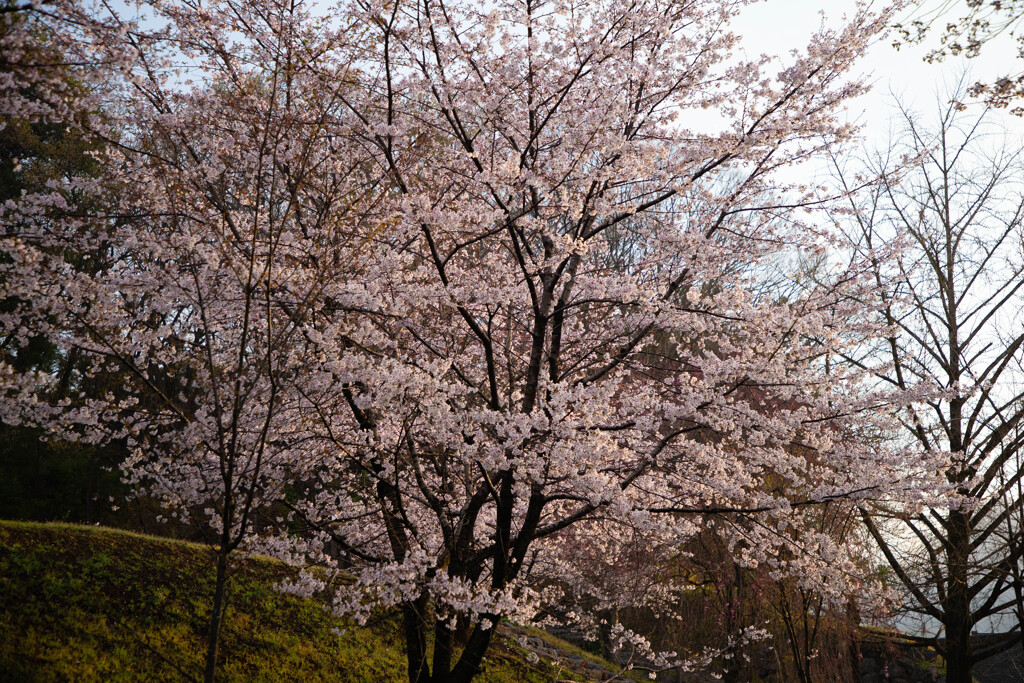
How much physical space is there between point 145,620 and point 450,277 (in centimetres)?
543

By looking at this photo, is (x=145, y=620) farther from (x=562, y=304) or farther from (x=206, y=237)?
(x=562, y=304)

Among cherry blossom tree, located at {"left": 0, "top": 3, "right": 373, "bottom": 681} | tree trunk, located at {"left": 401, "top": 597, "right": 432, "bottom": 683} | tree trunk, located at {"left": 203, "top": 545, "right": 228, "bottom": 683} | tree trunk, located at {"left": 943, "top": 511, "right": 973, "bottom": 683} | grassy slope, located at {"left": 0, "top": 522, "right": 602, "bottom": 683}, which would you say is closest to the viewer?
tree trunk, located at {"left": 203, "top": 545, "right": 228, "bottom": 683}

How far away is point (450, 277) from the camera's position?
272 inches

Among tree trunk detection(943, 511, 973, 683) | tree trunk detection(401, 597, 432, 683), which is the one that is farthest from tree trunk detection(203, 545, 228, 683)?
tree trunk detection(943, 511, 973, 683)

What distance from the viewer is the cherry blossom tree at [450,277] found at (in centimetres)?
523

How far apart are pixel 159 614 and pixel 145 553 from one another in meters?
1.66

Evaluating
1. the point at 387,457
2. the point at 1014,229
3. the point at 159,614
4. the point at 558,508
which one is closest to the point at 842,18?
the point at 387,457

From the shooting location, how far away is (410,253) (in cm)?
690

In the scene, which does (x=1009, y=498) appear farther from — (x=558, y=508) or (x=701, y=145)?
(x=701, y=145)

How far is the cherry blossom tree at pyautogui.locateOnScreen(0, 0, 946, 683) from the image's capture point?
5227mm

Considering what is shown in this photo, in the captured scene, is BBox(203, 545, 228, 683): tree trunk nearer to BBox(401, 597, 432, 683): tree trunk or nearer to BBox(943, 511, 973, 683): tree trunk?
A: BBox(401, 597, 432, 683): tree trunk

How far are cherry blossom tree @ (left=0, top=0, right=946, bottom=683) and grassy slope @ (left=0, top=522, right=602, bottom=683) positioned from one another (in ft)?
4.36

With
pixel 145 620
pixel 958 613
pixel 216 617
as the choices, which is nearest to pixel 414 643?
pixel 216 617

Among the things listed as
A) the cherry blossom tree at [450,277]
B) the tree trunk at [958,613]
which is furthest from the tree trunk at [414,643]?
the tree trunk at [958,613]
